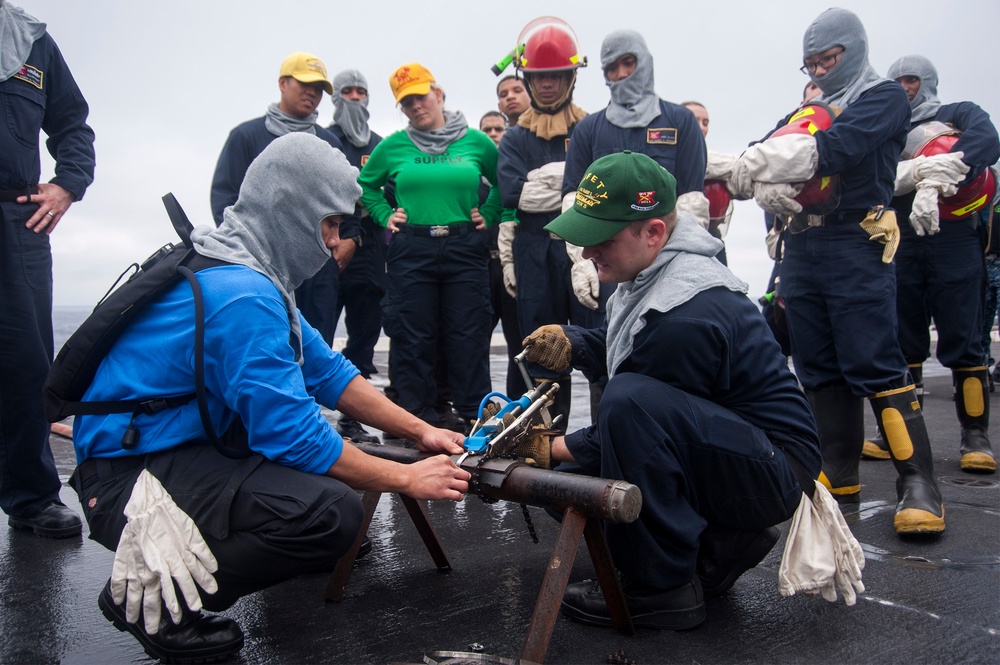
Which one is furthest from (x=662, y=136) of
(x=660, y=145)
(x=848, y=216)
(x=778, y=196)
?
(x=848, y=216)

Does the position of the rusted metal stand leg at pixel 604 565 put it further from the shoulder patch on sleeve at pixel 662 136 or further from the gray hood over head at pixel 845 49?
the shoulder patch on sleeve at pixel 662 136

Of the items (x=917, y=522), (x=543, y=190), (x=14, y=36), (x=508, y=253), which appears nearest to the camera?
(x=917, y=522)

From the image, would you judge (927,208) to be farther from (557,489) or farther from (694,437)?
(557,489)

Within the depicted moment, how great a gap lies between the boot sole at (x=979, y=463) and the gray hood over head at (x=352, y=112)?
4350mm

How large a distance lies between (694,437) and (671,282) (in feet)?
1.56

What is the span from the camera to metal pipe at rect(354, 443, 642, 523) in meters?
2.05

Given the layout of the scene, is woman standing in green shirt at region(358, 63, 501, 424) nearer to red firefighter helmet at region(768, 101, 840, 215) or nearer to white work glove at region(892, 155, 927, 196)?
red firefighter helmet at region(768, 101, 840, 215)

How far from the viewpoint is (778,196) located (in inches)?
138

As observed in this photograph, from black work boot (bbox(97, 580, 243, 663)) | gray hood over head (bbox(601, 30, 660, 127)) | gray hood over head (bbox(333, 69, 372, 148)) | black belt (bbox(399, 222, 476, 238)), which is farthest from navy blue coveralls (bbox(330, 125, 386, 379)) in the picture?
black work boot (bbox(97, 580, 243, 663))

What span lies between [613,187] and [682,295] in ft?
1.36

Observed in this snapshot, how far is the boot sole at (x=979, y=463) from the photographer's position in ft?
14.1

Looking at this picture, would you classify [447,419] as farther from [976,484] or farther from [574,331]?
[976,484]

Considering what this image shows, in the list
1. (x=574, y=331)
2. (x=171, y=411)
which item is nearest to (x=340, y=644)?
(x=171, y=411)

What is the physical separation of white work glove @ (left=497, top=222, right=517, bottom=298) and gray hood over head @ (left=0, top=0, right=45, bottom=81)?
260cm
